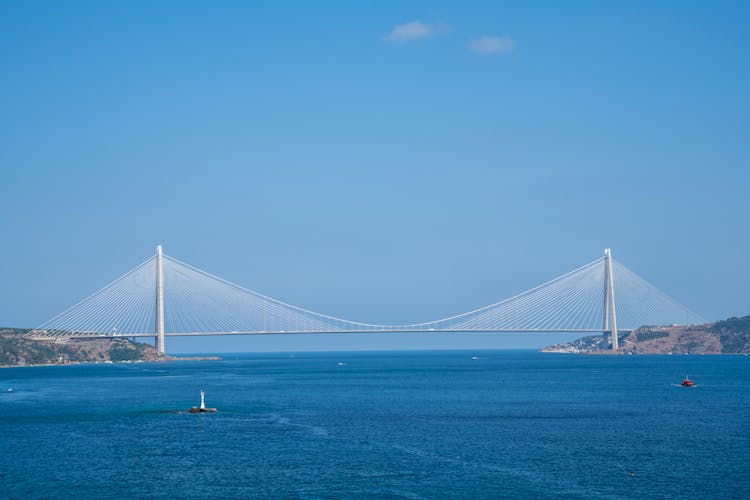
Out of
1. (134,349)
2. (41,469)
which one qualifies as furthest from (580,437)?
(134,349)

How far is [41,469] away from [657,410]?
4408 centimetres

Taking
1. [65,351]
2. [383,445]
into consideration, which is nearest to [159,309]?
[65,351]

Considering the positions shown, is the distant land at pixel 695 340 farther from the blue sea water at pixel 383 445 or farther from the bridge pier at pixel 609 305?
the blue sea water at pixel 383 445

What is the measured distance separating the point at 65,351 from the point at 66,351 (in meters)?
0.27

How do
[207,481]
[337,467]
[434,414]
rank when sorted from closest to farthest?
[207,481], [337,467], [434,414]

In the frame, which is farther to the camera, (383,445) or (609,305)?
(609,305)

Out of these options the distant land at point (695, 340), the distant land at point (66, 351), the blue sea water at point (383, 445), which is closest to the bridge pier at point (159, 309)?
the distant land at point (66, 351)

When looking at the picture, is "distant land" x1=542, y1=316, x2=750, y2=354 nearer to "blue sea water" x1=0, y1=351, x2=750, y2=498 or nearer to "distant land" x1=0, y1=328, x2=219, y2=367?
"distant land" x1=0, y1=328, x2=219, y2=367

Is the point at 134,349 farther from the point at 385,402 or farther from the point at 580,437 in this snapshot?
the point at 580,437

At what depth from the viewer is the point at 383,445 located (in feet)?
164

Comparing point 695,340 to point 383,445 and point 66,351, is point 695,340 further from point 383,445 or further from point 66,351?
point 383,445

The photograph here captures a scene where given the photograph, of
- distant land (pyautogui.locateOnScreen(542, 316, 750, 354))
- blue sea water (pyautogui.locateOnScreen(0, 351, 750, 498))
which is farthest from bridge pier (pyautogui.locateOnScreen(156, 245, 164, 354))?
distant land (pyautogui.locateOnScreen(542, 316, 750, 354))

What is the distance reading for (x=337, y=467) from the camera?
142ft

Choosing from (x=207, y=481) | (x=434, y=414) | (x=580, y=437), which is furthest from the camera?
(x=434, y=414)
